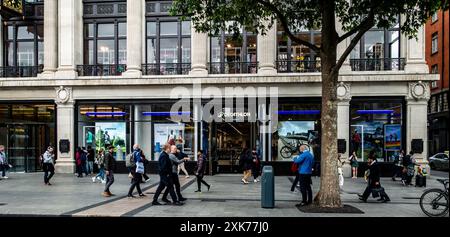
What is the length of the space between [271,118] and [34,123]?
1420 cm

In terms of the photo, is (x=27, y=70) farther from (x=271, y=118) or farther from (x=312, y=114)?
(x=312, y=114)

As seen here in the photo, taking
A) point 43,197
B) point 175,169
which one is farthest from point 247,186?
point 43,197

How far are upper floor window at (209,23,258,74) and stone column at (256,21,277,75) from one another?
515mm

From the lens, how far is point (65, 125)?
73.7ft

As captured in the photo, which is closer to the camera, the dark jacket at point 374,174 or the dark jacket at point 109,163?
the dark jacket at point 374,174

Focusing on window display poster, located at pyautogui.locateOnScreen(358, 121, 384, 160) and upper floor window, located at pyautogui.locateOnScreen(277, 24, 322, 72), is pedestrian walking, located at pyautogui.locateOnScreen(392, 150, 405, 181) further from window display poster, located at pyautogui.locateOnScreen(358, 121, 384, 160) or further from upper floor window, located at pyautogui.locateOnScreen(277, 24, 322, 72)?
upper floor window, located at pyautogui.locateOnScreen(277, 24, 322, 72)

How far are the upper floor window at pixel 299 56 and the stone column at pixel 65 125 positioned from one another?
1221 cm

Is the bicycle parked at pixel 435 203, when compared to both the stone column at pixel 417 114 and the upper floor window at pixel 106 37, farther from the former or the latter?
the upper floor window at pixel 106 37

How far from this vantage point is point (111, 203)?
12.1 metres

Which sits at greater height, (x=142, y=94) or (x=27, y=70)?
(x=27, y=70)

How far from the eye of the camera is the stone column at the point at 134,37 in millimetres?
22016

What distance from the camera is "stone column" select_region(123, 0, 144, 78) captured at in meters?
22.0

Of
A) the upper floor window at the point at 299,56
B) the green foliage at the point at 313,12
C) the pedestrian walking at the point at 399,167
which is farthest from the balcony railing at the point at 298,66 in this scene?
the green foliage at the point at 313,12
